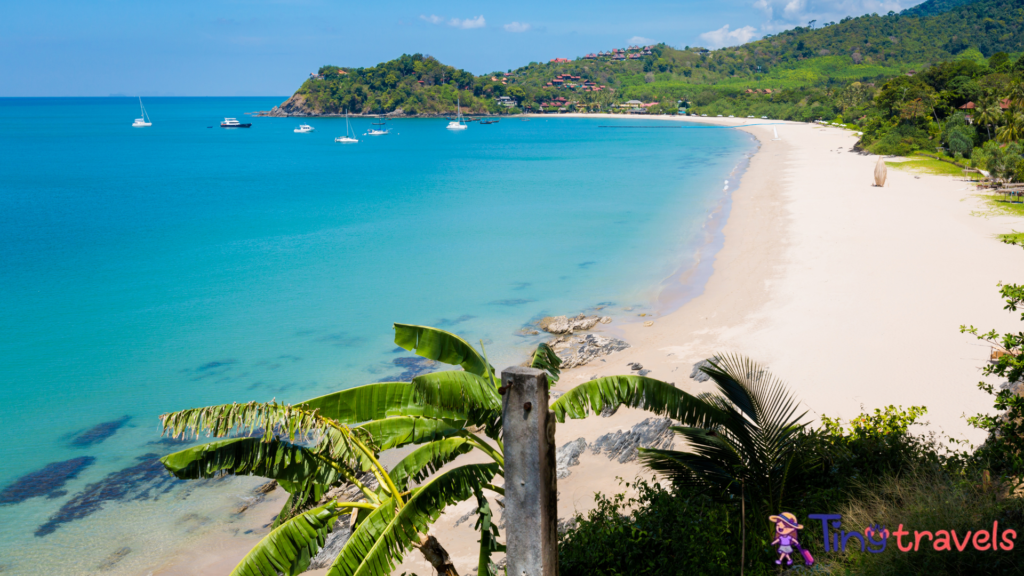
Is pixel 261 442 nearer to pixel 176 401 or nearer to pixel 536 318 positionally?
pixel 176 401

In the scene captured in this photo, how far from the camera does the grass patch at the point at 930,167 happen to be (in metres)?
39.1

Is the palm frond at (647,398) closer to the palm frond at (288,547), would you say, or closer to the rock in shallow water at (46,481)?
the palm frond at (288,547)

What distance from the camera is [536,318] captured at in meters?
19.5

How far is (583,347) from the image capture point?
16.1m

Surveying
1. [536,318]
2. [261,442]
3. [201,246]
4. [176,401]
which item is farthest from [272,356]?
[201,246]

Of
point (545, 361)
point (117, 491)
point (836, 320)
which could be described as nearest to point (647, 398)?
point (545, 361)

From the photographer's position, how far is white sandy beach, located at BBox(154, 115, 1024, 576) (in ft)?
32.8

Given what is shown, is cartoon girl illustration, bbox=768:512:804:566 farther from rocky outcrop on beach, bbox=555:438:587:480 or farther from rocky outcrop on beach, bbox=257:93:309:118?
rocky outcrop on beach, bbox=257:93:309:118

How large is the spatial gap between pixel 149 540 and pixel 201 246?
26.0 m

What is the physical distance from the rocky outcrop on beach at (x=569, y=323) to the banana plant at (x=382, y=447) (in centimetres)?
1219

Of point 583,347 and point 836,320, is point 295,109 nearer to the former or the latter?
point 583,347

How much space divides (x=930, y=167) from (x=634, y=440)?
139 feet

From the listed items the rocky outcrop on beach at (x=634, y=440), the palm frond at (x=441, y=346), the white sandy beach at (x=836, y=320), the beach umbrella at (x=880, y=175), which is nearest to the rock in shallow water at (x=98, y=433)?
the white sandy beach at (x=836, y=320)

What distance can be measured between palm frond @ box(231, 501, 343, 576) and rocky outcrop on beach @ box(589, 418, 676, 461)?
6.05 meters
